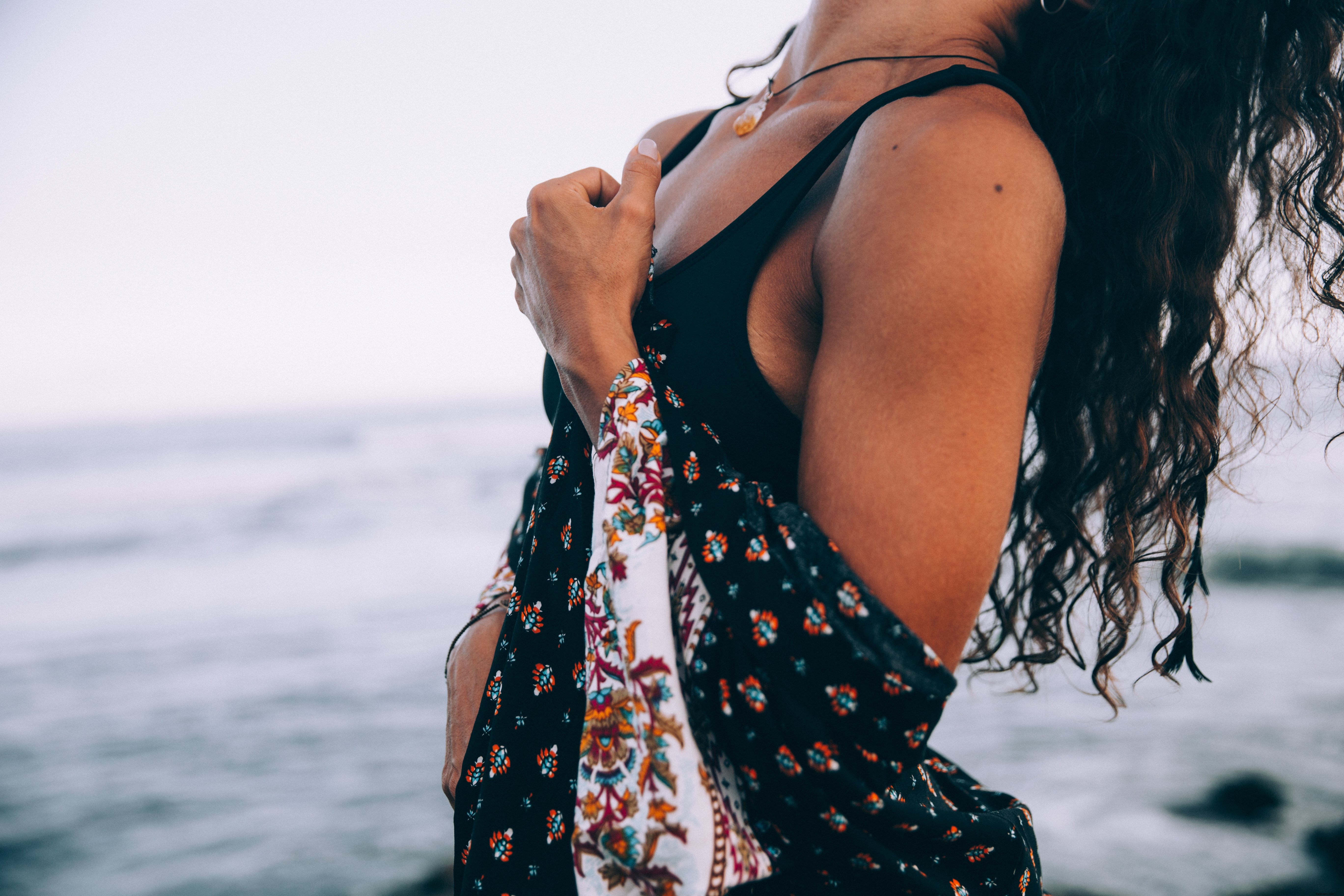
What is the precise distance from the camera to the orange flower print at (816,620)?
0.74 metres

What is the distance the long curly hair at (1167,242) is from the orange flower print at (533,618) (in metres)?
0.72

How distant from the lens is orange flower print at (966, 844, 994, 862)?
38.2 inches

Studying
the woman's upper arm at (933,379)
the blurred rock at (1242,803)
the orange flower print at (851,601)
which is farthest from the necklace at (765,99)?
the blurred rock at (1242,803)

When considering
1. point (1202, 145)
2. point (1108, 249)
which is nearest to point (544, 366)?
point (1108, 249)

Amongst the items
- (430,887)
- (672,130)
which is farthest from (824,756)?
(430,887)

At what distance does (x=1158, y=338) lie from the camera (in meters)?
1.14

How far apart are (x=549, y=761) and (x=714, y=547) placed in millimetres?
376

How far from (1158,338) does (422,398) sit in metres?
50.0

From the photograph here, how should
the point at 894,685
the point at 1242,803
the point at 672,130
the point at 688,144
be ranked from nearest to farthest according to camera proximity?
1. the point at 894,685
2. the point at 688,144
3. the point at 672,130
4. the point at 1242,803

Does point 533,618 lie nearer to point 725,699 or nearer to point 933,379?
point 725,699

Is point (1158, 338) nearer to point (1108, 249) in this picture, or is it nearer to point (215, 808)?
point (1108, 249)

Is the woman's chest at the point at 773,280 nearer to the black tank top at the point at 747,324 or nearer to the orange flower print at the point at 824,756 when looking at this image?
the black tank top at the point at 747,324

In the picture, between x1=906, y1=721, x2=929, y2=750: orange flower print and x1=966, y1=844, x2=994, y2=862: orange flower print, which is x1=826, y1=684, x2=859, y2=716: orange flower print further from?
x1=966, y1=844, x2=994, y2=862: orange flower print

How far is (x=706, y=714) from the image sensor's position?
81 centimetres
